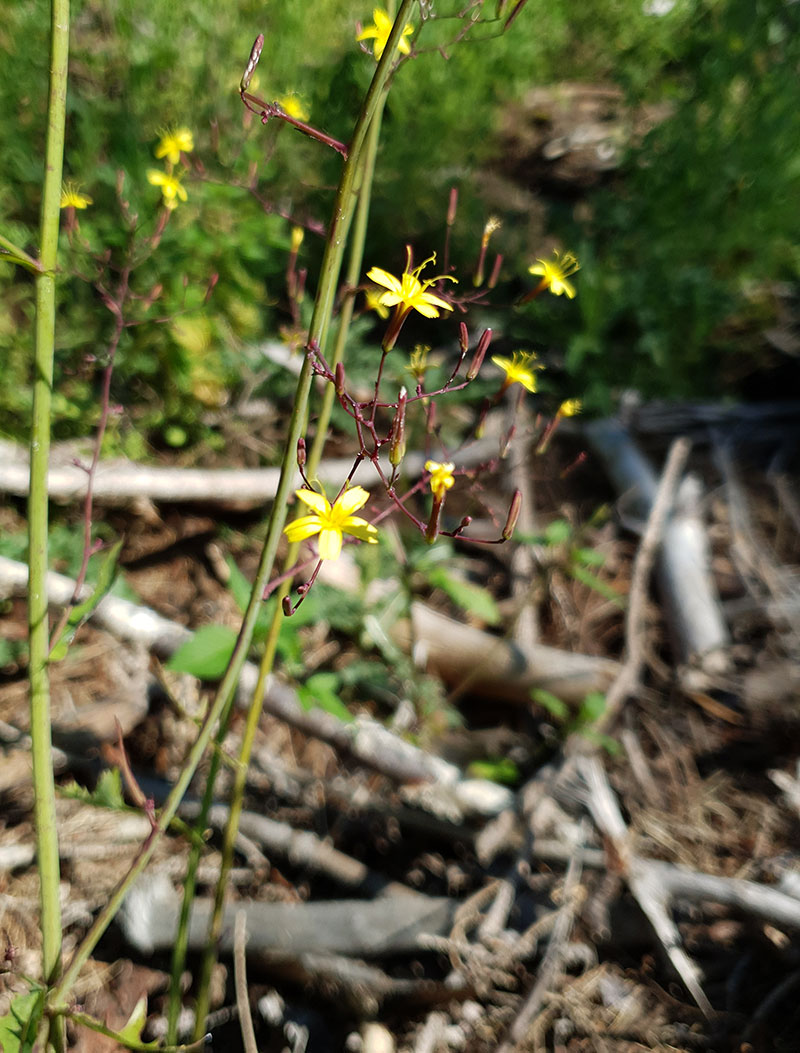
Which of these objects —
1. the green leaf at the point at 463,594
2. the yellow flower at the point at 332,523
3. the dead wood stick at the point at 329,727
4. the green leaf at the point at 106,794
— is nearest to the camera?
the yellow flower at the point at 332,523

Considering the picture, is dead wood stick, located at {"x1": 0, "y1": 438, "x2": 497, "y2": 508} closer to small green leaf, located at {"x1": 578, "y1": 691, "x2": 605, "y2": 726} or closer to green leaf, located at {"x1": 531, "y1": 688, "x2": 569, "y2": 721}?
green leaf, located at {"x1": 531, "y1": 688, "x2": 569, "y2": 721}

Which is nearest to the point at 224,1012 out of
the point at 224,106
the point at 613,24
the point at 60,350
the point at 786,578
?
the point at 60,350

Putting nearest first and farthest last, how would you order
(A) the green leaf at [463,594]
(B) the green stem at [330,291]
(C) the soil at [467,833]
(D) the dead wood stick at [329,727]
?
(B) the green stem at [330,291] → (C) the soil at [467,833] → (D) the dead wood stick at [329,727] → (A) the green leaf at [463,594]

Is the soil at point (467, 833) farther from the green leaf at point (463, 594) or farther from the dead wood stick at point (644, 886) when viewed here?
the green leaf at point (463, 594)

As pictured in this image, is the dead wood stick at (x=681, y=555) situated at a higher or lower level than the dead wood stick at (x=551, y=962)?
higher

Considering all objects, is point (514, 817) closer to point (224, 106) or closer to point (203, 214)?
point (203, 214)

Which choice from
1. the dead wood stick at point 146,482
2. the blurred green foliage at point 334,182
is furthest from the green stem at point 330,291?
the blurred green foliage at point 334,182
